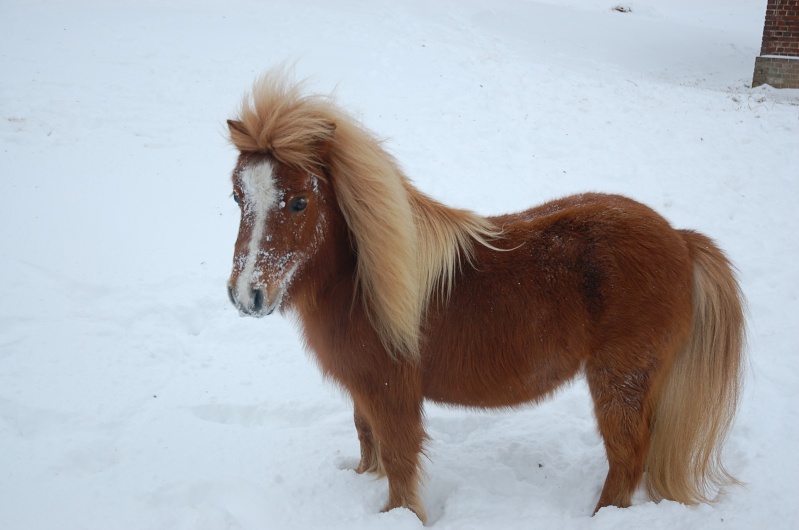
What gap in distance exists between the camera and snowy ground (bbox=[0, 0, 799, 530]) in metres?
2.97

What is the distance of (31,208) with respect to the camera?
18.2 ft

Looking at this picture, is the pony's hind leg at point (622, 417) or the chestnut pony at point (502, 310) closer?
the chestnut pony at point (502, 310)

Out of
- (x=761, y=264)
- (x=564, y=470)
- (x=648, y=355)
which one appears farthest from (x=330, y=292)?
(x=761, y=264)

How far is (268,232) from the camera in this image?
226 cm

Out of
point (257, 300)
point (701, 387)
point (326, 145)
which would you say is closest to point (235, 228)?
point (326, 145)

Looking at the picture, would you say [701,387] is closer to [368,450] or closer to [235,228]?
[368,450]

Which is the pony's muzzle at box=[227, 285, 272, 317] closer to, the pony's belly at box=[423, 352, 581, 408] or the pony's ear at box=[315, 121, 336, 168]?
the pony's ear at box=[315, 121, 336, 168]

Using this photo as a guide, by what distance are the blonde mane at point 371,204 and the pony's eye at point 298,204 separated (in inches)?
5.2

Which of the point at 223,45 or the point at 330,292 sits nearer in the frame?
the point at 330,292

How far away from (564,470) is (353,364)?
1548 millimetres

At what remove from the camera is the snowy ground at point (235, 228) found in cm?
297

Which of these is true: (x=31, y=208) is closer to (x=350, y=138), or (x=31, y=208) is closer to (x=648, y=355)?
(x=350, y=138)

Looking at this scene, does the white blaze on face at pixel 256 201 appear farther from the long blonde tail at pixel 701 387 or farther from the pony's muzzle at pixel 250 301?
the long blonde tail at pixel 701 387

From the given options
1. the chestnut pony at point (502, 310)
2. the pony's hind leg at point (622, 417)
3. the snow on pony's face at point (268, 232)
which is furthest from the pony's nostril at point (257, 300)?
the pony's hind leg at point (622, 417)
